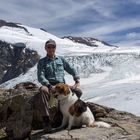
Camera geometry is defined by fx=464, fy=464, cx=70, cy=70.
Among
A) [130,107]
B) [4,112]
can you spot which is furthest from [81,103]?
[130,107]

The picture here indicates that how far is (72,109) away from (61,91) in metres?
0.68

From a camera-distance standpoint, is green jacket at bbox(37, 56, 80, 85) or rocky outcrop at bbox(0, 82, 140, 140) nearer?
rocky outcrop at bbox(0, 82, 140, 140)

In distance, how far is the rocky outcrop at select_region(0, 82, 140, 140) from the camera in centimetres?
1274

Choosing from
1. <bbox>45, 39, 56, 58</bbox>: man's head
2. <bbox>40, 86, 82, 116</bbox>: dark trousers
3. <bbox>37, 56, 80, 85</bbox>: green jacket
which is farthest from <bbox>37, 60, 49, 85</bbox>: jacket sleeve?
<bbox>45, 39, 56, 58</bbox>: man's head

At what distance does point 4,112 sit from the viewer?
623 inches

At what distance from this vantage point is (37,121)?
50.5 feet

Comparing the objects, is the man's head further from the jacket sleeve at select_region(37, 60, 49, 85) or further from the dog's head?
the dog's head

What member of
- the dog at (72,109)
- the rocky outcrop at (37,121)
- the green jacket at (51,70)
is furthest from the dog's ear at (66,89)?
the rocky outcrop at (37,121)

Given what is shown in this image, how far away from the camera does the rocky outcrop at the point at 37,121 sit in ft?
41.8

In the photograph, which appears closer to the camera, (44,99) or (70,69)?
(44,99)

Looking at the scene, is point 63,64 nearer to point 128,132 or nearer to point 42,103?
point 42,103

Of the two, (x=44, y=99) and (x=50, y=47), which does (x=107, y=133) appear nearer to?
(x=44, y=99)

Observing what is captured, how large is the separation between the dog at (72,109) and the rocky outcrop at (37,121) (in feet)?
0.97

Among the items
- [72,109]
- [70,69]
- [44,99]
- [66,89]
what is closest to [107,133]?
[72,109]
